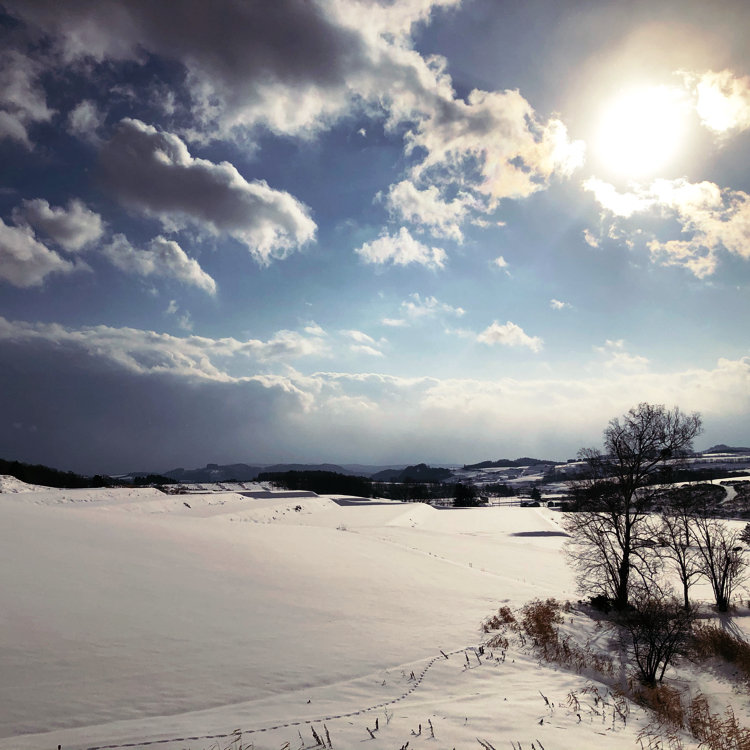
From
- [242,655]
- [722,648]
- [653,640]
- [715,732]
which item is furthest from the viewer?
[722,648]

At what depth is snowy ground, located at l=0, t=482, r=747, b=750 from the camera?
567 centimetres

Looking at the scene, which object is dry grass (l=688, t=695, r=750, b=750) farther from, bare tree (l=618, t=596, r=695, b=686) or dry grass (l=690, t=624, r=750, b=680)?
dry grass (l=690, t=624, r=750, b=680)

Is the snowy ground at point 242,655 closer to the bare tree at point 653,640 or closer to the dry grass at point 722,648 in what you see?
the bare tree at point 653,640

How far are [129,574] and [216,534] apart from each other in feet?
28.8

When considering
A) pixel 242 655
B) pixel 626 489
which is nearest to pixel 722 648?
pixel 626 489

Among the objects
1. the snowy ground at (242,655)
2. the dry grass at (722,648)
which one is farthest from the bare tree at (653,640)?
the snowy ground at (242,655)

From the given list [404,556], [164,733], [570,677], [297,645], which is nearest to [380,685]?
[297,645]

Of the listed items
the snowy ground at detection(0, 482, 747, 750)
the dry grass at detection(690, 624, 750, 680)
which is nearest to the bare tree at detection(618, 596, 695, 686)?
the dry grass at detection(690, 624, 750, 680)

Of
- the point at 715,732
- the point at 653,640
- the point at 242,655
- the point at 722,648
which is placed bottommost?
the point at 722,648

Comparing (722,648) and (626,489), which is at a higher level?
(626,489)

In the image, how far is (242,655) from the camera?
26.8 feet

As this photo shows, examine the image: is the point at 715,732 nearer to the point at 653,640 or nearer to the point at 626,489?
→ the point at 653,640

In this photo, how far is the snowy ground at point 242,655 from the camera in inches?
223

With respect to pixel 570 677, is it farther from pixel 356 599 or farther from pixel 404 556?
pixel 404 556
